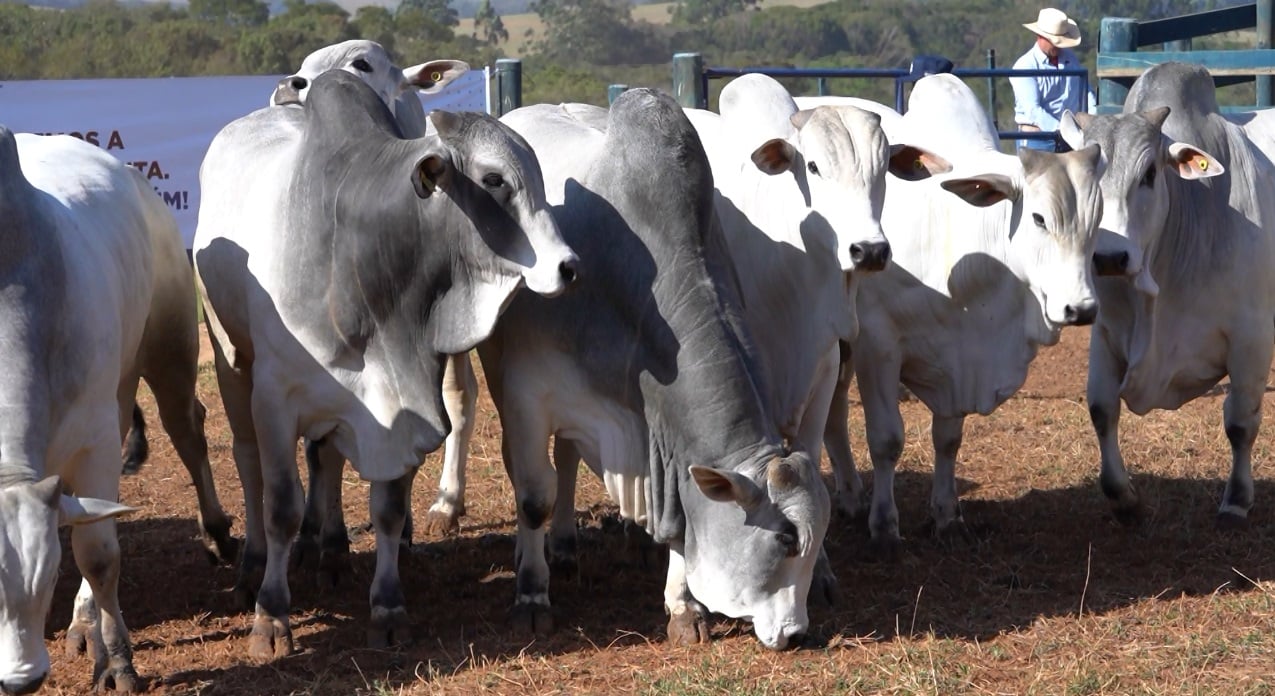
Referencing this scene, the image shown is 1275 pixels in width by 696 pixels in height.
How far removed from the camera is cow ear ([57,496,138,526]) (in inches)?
176

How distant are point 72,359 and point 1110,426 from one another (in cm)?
406

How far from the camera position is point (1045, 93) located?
11305mm

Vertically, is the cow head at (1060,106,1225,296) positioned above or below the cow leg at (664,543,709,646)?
above

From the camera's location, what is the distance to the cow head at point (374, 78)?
7.05 meters

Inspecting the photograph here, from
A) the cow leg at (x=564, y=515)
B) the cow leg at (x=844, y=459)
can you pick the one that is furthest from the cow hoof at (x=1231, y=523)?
the cow leg at (x=564, y=515)

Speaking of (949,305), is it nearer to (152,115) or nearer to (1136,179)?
(1136,179)

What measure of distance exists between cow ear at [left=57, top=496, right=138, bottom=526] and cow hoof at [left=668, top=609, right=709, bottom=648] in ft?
5.91

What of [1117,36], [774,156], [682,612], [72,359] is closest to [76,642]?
[72,359]

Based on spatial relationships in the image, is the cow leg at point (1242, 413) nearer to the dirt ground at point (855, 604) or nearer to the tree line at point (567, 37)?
the dirt ground at point (855, 604)

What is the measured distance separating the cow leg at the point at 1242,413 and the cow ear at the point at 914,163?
1.50 m

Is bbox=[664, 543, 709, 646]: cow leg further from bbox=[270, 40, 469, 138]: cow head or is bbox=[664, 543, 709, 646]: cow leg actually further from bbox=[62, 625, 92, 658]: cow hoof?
bbox=[270, 40, 469, 138]: cow head

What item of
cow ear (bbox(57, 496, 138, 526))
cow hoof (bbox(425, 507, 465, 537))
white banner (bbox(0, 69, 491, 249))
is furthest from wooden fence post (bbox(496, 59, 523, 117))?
cow ear (bbox(57, 496, 138, 526))

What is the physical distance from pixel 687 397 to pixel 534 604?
1.00 m

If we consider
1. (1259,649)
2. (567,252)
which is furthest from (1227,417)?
(567,252)
